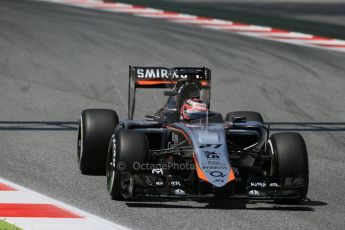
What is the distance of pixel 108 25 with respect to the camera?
85.8 ft

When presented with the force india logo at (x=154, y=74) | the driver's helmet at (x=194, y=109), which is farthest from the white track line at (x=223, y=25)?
the driver's helmet at (x=194, y=109)

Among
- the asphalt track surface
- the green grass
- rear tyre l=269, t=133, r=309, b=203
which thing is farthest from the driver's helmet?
the green grass

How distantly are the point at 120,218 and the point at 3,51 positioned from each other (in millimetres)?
13161

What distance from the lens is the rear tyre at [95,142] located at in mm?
13203

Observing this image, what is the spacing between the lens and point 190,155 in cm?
1189

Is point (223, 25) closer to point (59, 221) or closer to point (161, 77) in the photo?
point (161, 77)

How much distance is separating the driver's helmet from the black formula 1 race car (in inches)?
1.0

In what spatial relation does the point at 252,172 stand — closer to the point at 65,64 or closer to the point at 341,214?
the point at 341,214

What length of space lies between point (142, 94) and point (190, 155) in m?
8.31

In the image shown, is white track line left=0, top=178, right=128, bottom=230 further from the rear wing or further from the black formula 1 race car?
the rear wing

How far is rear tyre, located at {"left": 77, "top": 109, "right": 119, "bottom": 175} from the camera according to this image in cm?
1320

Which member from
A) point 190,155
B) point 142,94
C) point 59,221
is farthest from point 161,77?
point 142,94

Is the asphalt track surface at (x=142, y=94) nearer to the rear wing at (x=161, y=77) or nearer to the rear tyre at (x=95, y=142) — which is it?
the rear tyre at (x=95, y=142)

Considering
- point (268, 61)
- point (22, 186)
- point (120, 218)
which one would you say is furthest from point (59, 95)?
point (120, 218)
